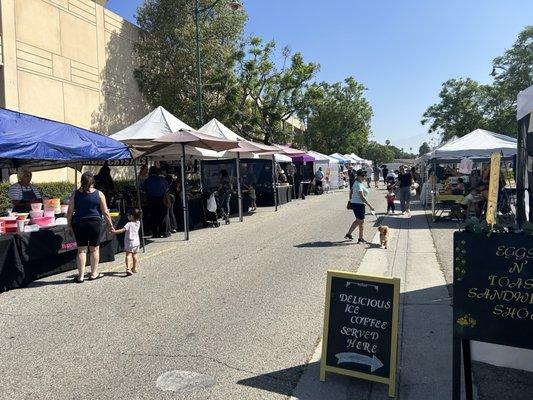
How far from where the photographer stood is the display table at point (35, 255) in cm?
718

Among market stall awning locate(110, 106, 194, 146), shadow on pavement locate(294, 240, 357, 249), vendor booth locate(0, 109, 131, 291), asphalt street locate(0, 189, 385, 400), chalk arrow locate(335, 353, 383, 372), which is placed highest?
market stall awning locate(110, 106, 194, 146)

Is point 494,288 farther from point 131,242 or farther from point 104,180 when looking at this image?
point 104,180

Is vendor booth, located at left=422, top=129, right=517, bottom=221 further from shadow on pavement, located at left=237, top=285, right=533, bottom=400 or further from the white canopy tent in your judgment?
the white canopy tent

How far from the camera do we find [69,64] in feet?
72.8

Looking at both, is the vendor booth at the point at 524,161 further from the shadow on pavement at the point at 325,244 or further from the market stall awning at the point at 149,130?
A: the market stall awning at the point at 149,130

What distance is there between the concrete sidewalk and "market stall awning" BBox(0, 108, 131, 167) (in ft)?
17.9

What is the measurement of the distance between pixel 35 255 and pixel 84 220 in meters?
0.97

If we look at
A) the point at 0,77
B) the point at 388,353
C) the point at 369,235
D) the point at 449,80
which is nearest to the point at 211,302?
the point at 388,353

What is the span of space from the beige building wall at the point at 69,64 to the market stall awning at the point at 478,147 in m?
16.1

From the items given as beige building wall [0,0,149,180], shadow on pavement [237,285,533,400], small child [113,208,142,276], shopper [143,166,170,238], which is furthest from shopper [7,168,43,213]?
Result: beige building wall [0,0,149,180]

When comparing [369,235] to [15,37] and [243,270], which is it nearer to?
[243,270]

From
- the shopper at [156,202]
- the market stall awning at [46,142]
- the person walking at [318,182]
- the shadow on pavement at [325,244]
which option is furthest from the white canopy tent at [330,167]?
the market stall awning at [46,142]

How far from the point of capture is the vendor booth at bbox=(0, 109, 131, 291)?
7301 millimetres

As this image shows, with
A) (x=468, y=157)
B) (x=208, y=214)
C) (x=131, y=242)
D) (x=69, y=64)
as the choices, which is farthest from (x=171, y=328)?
(x=69, y=64)
